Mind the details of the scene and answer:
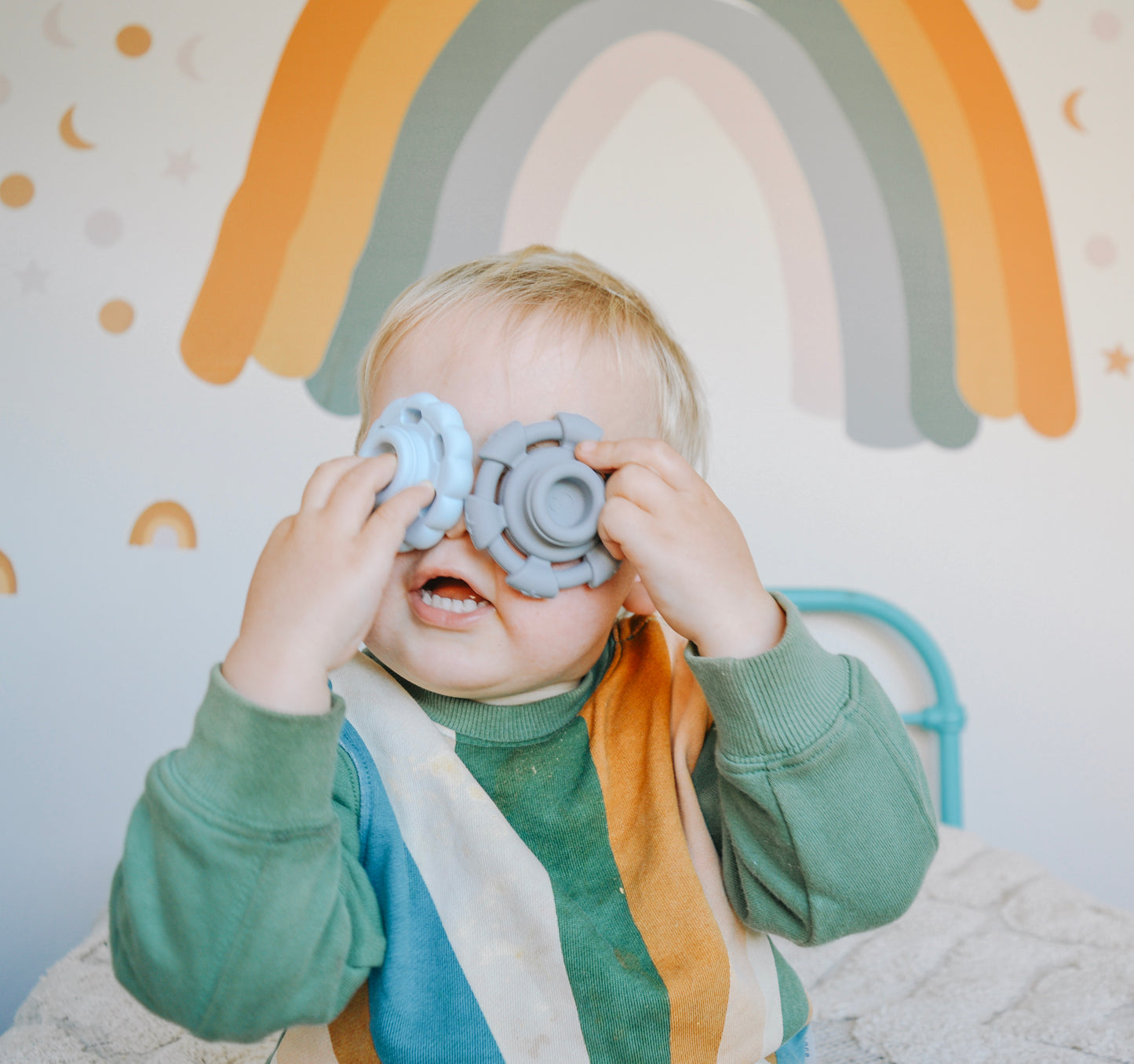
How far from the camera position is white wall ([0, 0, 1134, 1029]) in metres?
1.63

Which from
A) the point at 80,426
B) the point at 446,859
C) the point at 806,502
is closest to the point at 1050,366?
the point at 806,502

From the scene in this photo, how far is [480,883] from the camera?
76 centimetres

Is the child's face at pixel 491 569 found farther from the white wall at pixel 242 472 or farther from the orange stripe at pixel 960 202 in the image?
the orange stripe at pixel 960 202

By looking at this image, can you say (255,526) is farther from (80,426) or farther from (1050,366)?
(1050,366)

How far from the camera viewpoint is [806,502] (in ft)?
6.05

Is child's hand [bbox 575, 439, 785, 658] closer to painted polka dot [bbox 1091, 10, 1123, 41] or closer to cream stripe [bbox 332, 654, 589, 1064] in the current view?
cream stripe [bbox 332, 654, 589, 1064]

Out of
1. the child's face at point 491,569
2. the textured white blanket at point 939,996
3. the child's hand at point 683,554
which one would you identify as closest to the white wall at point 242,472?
the textured white blanket at point 939,996

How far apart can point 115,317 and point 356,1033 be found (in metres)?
1.34

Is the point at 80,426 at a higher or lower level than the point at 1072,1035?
higher

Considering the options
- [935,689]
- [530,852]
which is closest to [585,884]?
[530,852]

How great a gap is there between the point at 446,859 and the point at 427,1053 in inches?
5.3

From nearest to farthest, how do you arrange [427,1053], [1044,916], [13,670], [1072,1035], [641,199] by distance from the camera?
[427,1053]
[1072,1035]
[1044,916]
[13,670]
[641,199]

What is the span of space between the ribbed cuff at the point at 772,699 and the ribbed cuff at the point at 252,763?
0.90 ft

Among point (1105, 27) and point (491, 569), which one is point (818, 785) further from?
point (1105, 27)
